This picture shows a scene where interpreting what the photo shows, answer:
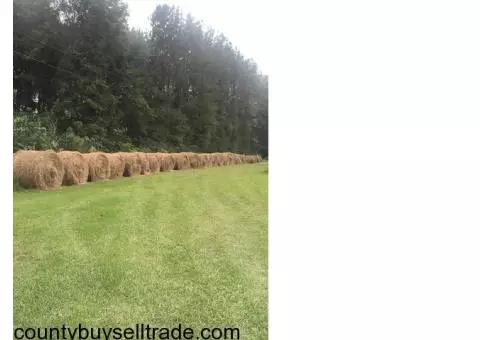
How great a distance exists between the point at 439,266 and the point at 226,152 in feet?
5.92

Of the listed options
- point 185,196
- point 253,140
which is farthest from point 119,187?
point 253,140

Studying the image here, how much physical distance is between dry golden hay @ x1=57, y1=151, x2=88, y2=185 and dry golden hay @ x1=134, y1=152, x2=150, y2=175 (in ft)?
1.44

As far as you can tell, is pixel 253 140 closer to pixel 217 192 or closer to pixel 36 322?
pixel 217 192

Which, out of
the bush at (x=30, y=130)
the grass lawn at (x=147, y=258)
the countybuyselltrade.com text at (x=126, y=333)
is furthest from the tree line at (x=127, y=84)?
the countybuyselltrade.com text at (x=126, y=333)

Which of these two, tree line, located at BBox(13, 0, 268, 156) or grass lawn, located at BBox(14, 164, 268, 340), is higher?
tree line, located at BBox(13, 0, 268, 156)

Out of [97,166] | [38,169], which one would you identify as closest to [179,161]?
[97,166]

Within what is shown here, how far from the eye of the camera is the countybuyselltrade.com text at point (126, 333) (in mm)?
Answer: 3535

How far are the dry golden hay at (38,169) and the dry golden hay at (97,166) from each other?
9.4 inches

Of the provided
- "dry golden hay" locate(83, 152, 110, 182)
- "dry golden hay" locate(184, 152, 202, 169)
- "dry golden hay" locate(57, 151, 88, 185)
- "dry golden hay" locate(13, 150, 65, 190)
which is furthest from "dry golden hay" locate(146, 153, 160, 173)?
"dry golden hay" locate(13, 150, 65, 190)

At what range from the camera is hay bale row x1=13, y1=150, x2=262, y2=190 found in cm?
418

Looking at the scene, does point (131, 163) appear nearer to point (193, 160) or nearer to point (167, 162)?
point (167, 162)

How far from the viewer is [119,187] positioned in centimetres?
428

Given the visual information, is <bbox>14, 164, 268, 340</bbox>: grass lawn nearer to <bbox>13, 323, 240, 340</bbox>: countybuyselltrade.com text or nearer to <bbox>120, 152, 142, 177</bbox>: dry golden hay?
<bbox>13, 323, 240, 340</bbox>: countybuyselltrade.com text

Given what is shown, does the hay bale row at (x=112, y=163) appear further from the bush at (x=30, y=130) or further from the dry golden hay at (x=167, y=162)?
the bush at (x=30, y=130)
